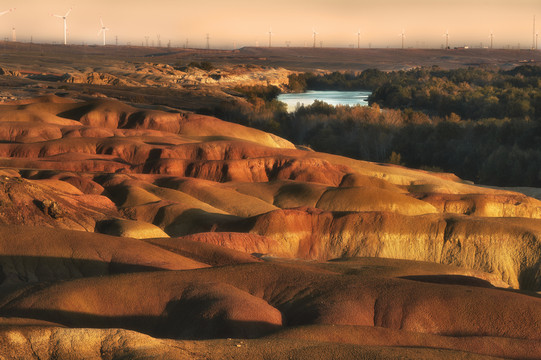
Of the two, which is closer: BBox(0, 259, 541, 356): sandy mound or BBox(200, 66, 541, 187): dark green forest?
BBox(0, 259, 541, 356): sandy mound

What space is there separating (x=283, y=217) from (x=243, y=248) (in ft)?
16.5

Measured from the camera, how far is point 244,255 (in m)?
33.4

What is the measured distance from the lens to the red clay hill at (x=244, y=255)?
2034 centimetres

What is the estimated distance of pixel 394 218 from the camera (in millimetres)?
46438

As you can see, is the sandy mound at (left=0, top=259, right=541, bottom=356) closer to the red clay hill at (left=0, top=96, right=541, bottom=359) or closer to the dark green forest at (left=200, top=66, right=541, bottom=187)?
the red clay hill at (left=0, top=96, right=541, bottom=359)

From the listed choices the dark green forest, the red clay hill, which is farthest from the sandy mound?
the dark green forest

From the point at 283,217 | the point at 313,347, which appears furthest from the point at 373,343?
the point at 283,217

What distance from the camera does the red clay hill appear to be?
2034 cm

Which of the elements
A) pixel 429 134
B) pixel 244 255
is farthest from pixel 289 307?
pixel 429 134

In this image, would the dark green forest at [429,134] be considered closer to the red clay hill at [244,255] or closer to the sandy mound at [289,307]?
the red clay hill at [244,255]

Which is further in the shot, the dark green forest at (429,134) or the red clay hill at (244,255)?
the dark green forest at (429,134)

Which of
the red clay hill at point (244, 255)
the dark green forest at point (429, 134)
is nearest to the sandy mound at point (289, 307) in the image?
the red clay hill at point (244, 255)

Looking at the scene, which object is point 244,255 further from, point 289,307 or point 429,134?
point 429,134

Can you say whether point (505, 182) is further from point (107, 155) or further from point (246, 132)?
point (107, 155)
